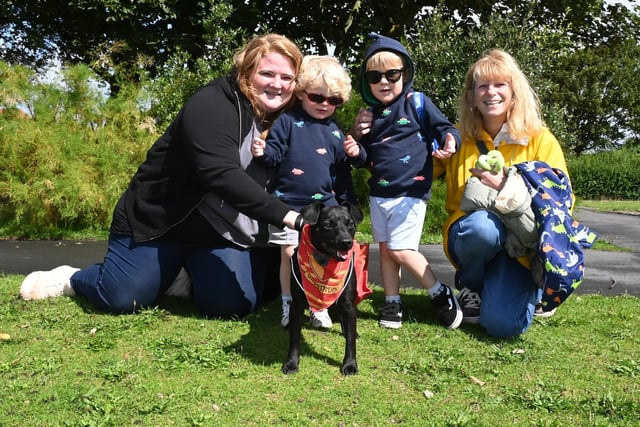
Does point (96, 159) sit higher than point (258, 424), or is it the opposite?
point (96, 159)

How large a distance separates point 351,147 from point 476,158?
3.41ft

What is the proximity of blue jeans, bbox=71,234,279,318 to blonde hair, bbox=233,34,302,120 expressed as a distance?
1.25 m

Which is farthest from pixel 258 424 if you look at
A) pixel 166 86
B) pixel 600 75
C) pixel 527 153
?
pixel 600 75

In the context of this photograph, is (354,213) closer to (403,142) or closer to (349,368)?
(349,368)

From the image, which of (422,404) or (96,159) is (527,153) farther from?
(96,159)

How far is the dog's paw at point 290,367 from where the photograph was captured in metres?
3.26

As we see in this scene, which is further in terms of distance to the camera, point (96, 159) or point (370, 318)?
point (96, 159)

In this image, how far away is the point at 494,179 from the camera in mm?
3668

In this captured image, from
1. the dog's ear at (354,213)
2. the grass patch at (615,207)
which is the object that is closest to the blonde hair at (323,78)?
the dog's ear at (354,213)

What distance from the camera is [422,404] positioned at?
2.88 metres

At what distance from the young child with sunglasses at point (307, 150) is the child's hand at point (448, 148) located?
58 centimetres

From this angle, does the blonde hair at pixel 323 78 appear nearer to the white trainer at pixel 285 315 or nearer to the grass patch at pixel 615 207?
the white trainer at pixel 285 315

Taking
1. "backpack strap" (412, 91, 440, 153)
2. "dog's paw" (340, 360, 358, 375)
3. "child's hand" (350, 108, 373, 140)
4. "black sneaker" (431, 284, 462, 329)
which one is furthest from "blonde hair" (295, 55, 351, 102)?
"dog's paw" (340, 360, 358, 375)

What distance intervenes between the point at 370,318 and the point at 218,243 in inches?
54.7
